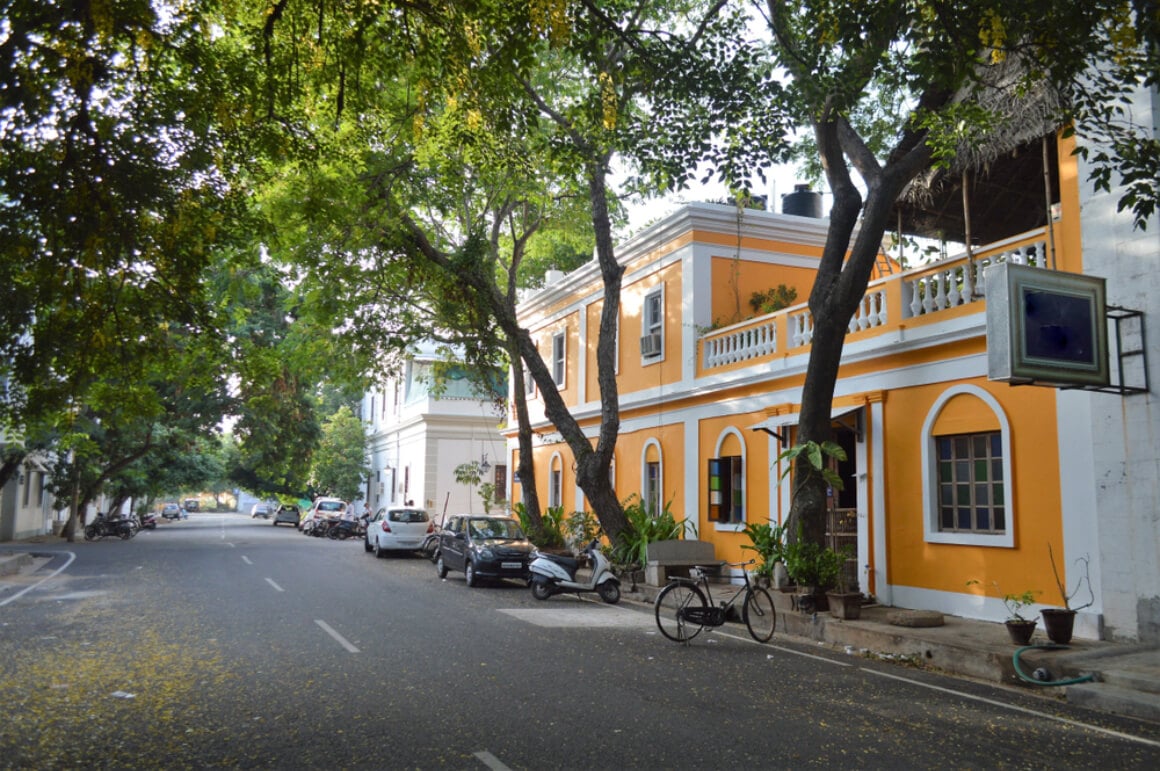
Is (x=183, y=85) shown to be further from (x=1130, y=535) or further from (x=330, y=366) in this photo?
(x=330, y=366)

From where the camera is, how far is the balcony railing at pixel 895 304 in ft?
40.4

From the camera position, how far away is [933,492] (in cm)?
1341

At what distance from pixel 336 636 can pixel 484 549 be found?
700cm

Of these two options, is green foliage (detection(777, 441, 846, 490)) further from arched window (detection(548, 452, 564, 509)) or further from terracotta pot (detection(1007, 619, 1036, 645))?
arched window (detection(548, 452, 564, 509))

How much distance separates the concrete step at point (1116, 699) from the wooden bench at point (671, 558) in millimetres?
8961

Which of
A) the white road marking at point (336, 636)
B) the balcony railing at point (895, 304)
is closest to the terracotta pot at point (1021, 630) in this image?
the balcony railing at point (895, 304)

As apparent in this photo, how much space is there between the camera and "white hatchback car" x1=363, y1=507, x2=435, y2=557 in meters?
26.0

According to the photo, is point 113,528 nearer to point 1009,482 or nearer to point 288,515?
point 288,515

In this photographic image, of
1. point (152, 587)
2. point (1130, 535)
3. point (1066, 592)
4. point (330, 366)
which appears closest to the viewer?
point (1130, 535)

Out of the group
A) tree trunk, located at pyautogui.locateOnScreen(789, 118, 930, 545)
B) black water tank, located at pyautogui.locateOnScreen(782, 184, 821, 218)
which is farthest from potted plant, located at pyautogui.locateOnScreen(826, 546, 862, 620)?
black water tank, located at pyautogui.locateOnScreen(782, 184, 821, 218)

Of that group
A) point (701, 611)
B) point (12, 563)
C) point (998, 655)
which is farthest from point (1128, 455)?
point (12, 563)

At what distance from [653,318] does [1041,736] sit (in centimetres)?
1576

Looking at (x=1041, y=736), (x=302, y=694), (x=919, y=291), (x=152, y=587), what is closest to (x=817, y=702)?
(x=1041, y=736)

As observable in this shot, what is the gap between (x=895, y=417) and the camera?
46.8 feet
